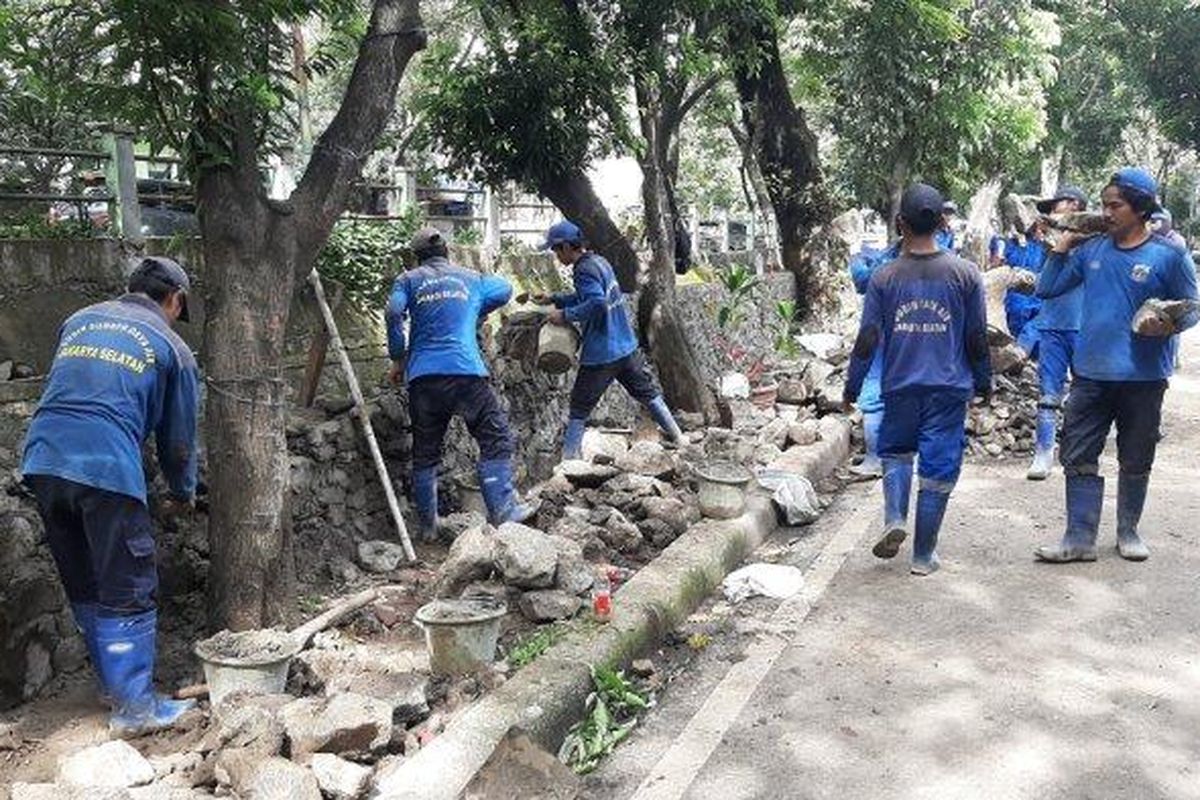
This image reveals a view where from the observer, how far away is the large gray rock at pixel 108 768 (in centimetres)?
332

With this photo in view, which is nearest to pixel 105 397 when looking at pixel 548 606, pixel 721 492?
pixel 548 606

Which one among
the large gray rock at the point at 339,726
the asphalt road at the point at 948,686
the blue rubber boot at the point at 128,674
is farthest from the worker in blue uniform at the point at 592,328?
the large gray rock at the point at 339,726

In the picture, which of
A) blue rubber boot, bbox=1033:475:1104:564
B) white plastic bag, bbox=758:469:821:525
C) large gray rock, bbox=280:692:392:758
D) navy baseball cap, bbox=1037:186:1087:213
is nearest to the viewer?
large gray rock, bbox=280:692:392:758

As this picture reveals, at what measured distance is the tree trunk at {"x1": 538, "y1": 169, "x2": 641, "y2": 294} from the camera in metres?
8.66

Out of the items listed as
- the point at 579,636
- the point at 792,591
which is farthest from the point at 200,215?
the point at 792,591

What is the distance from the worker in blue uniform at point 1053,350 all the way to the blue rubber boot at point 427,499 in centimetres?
425

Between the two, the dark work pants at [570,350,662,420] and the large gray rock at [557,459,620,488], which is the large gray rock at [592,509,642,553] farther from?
the dark work pants at [570,350,662,420]

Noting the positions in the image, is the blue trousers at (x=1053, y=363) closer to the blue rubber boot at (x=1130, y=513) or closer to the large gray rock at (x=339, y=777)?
the blue rubber boot at (x=1130, y=513)

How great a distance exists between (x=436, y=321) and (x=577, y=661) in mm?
2602

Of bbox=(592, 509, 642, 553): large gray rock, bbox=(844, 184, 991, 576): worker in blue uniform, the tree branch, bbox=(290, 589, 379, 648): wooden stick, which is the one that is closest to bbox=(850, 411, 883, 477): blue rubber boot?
bbox=(844, 184, 991, 576): worker in blue uniform

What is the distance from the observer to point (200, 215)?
4.51 metres

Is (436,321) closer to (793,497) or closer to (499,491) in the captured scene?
(499,491)

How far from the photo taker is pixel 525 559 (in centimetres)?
462

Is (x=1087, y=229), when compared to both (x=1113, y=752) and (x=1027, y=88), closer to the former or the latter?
(x=1113, y=752)
